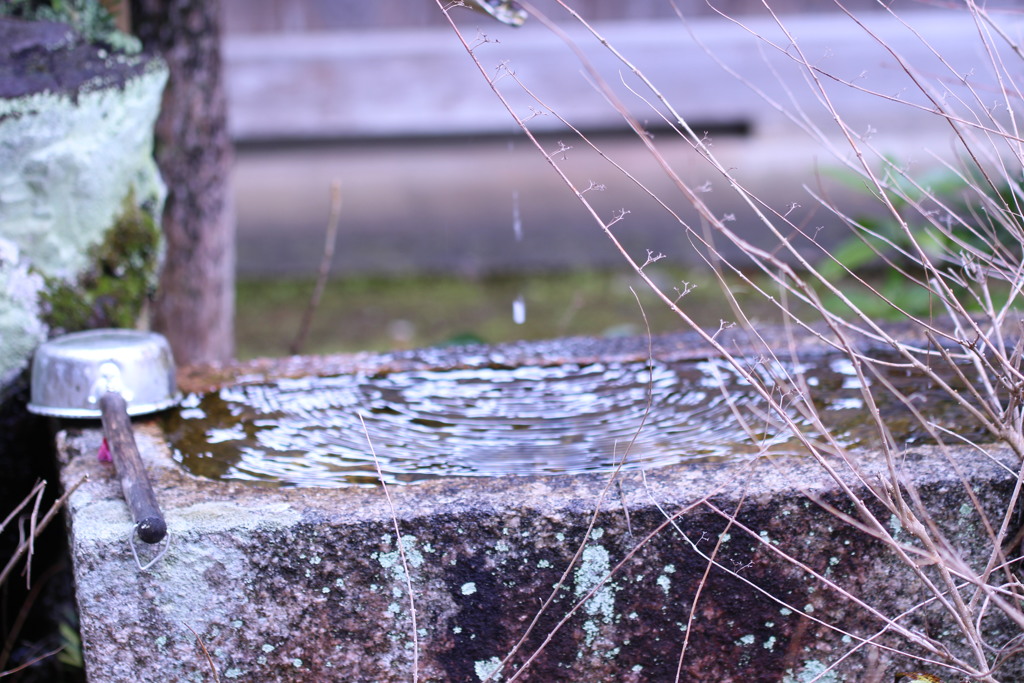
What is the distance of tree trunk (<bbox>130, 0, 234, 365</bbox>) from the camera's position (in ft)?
8.07

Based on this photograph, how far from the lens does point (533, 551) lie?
4.21 ft

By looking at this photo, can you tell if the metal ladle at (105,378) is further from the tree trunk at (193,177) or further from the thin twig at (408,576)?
the tree trunk at (193,177)

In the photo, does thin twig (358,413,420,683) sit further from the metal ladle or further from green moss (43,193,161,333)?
green moss (43,193,161,333)

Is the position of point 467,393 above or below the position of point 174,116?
below

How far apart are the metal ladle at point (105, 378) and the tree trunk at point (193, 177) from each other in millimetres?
733

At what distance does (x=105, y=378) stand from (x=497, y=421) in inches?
26.5

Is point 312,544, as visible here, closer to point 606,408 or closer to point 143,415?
point 143,415

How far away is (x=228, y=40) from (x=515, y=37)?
1331 millimetres

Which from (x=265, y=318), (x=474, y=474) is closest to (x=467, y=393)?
(x=474, y=474)

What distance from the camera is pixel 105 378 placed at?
62.1 inches

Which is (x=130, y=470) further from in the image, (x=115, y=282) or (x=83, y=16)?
(x=83, y=16)

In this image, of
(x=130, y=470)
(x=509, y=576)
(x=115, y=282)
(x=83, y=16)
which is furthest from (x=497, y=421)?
(x=83, y=16)

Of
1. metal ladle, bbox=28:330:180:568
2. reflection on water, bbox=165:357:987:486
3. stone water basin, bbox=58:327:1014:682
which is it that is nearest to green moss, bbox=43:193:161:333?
metal ladle, bbox=28:330:180:568

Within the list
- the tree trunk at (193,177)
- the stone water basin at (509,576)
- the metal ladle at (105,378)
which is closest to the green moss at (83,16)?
the tree trunk at (193,177)
